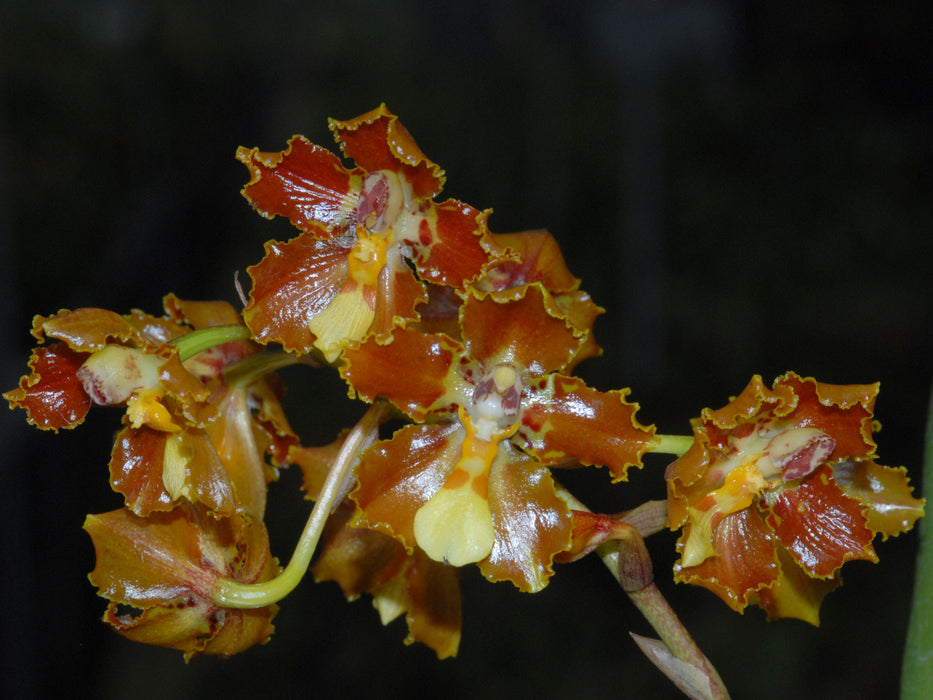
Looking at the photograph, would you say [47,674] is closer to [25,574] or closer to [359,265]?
[25,574]

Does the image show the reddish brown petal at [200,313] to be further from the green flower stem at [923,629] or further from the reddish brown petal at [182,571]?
the green flower stem at [923,629]

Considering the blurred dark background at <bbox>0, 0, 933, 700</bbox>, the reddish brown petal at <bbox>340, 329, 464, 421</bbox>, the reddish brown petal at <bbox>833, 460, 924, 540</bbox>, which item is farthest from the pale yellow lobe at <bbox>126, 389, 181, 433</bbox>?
the blurred dark background at <bbox>0, 0, 933, 700</bbox>

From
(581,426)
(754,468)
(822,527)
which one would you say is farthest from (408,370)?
(822,527)

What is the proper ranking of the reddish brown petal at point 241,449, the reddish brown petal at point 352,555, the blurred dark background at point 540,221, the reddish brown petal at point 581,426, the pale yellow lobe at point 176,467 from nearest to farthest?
the reddish brown petal at point 581,426 < the pale yellow lobe at point 176,467 < the reddish brown petal at point 241,449 < the reddish brown petal at point 352,555 < the blurred dark background at point 540,221

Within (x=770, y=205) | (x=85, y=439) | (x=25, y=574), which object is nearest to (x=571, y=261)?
(x=770, y=205)

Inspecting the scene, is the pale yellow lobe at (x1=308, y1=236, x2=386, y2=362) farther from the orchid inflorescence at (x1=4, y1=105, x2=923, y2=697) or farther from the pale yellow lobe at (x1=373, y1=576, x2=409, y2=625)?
the pale yellow lobe at (x1=373, y1=576, x2=409, y2=625)

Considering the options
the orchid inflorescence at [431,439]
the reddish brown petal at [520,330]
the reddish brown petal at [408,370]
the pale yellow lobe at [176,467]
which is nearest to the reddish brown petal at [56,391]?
the orchid inflorescence at [431,439]
